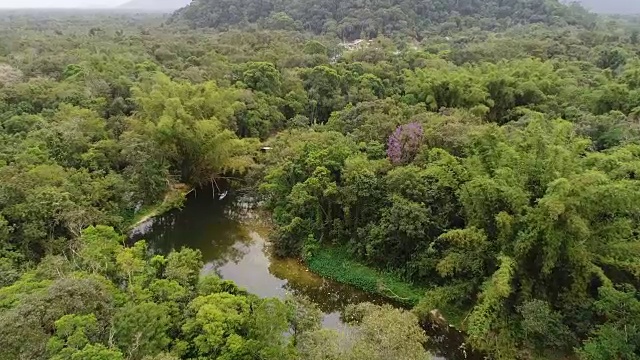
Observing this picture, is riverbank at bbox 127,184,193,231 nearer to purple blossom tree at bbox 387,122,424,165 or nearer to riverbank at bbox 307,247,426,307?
riverbank at bbox 307,247,426,307

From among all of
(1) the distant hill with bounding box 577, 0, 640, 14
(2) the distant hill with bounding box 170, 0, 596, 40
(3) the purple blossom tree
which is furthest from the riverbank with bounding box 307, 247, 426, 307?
(1) the distant hill with bounding box 577, 0, 640, 14

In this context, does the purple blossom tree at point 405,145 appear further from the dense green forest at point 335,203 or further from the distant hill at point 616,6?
the distant hill at point 616,6

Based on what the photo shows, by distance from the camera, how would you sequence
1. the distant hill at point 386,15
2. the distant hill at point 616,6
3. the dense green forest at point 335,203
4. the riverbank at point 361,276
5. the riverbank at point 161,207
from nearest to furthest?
the dense green forest at point 335,203, the riverbank at point 361,276, the riverbank at point 161,207, the distant hill at point 386,15, the distant hill at point 616,6

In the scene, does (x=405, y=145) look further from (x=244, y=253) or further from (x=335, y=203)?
(x=244, y=253)

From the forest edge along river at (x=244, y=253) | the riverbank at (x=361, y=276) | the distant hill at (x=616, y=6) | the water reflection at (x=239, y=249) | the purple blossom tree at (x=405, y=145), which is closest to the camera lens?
the forest edge along river at (x=244, y=253)

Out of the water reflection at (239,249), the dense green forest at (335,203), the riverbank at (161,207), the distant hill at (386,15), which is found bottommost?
the water reflection at (239,249)

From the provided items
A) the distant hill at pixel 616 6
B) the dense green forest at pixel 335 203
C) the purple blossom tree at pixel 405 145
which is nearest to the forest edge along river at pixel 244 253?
the dense green forest at pixel 335 203
